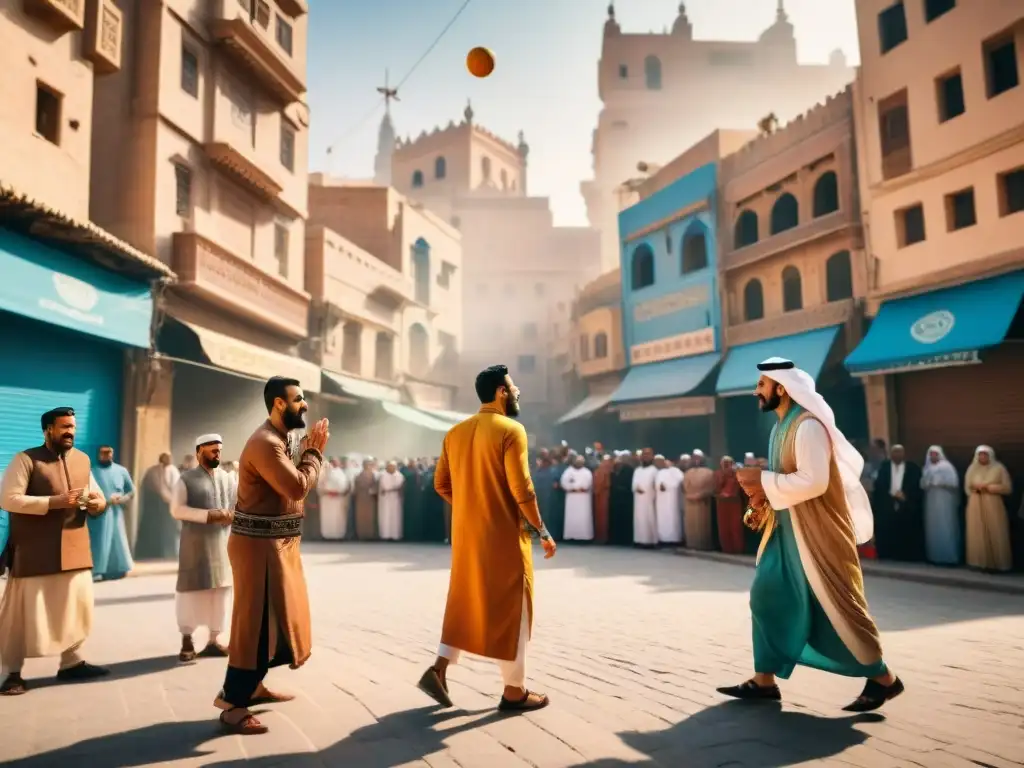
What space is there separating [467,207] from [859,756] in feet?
158

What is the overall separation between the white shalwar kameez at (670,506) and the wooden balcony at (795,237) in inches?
294

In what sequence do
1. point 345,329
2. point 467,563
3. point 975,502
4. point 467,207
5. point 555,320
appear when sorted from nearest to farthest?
point 467,563, point 975,502, point 345,329, point 555,320, point 467,207

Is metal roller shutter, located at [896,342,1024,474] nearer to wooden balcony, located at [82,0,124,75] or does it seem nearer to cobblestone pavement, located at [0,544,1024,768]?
cobblestone pavement, located at [0,544,1024,768]

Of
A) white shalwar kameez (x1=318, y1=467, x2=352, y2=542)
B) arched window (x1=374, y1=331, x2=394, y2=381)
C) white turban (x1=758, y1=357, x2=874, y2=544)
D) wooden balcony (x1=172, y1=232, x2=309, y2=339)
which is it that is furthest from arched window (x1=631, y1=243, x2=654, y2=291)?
white turban (x1=758, y1=357, x2=874, y2=544)

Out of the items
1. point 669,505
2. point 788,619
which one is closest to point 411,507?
point 669,505

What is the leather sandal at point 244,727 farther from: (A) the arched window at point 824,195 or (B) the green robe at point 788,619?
(A) the arched window at point 824,195

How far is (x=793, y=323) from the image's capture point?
19.1m

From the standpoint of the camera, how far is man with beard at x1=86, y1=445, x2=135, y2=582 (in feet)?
33.9

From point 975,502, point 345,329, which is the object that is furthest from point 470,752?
point 345,329

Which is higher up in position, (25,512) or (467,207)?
(467,207)

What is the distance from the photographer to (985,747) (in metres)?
3.53

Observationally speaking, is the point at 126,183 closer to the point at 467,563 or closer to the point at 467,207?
the point at 467,563

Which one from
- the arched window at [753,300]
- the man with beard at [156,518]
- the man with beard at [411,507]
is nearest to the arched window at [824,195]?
the arched window at [753,300]

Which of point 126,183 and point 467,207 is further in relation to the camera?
point 467,207
